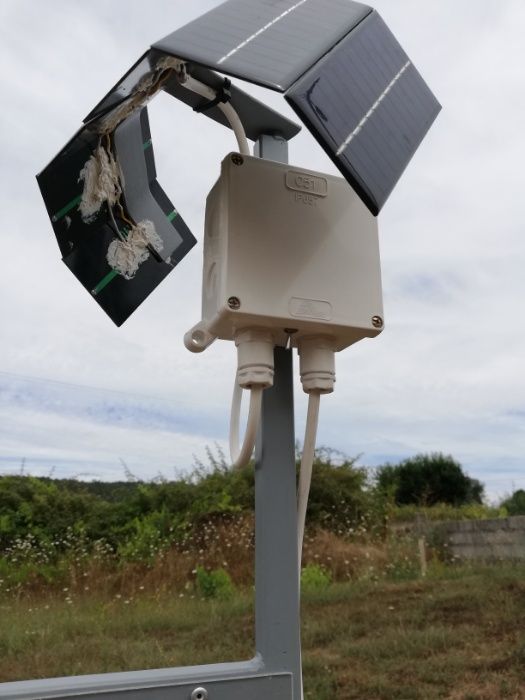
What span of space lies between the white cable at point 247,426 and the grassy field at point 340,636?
2.16 metres

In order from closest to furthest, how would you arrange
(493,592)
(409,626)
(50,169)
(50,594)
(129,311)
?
1. (50,169)
2. (129,311)
3. (409,626)
4. (493,592)
5. (50,594)

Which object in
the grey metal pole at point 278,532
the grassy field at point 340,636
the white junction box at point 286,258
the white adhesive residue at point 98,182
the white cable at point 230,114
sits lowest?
the grassy field at point 340,636

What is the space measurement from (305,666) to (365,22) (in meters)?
2.82

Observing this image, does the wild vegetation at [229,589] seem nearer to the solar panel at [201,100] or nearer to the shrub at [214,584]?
the shrub at [214,584]

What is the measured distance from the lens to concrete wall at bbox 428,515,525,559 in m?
5.56

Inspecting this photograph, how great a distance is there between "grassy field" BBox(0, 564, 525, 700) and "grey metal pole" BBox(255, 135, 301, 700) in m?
2.13

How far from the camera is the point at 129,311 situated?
103 cm

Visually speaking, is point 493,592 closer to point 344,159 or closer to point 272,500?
point 272,500

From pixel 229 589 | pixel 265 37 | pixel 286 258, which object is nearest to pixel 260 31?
pixel 265 37

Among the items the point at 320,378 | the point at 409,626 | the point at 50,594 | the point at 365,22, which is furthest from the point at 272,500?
Answer: the point at 50,594

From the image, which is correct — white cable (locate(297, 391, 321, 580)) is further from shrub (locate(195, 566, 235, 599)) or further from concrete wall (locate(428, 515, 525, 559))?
concrete wall (locate(428, 515, 525, 559))

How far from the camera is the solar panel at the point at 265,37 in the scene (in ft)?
2.25

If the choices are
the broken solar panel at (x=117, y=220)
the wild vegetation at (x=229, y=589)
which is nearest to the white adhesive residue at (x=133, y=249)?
the broken solar panel at (x=117, y=220)

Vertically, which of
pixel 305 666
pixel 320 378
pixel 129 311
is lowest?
pixel 305 666
